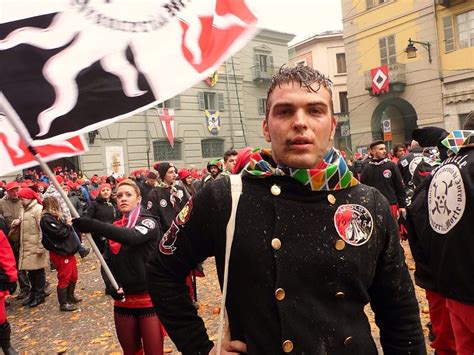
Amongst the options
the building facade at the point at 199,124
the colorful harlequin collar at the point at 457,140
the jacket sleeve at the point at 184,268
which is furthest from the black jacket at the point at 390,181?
the building facade at the point at 199,124

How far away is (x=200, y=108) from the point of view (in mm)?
30484

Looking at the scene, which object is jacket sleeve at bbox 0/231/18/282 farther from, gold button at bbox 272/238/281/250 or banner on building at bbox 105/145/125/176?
banner on building at bbox 105/145/125/176

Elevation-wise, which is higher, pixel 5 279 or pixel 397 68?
pixel 397 68

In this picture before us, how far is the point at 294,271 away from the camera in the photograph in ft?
5.38

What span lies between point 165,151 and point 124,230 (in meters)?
25.5

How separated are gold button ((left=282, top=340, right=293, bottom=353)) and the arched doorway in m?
27.4

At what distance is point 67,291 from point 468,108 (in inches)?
902

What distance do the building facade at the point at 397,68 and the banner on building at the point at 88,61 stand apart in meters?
23.0

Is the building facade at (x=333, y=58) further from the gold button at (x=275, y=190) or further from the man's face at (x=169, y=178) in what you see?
the gold button at (x=275, y=190)

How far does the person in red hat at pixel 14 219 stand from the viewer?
25.5 feet

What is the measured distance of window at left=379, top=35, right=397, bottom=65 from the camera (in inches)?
1051

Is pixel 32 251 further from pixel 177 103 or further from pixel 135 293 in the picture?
pixel 177 103

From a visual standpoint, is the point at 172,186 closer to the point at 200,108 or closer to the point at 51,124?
the point at 51,124

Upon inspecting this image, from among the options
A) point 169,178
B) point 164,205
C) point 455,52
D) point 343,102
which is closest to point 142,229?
point 164,205
